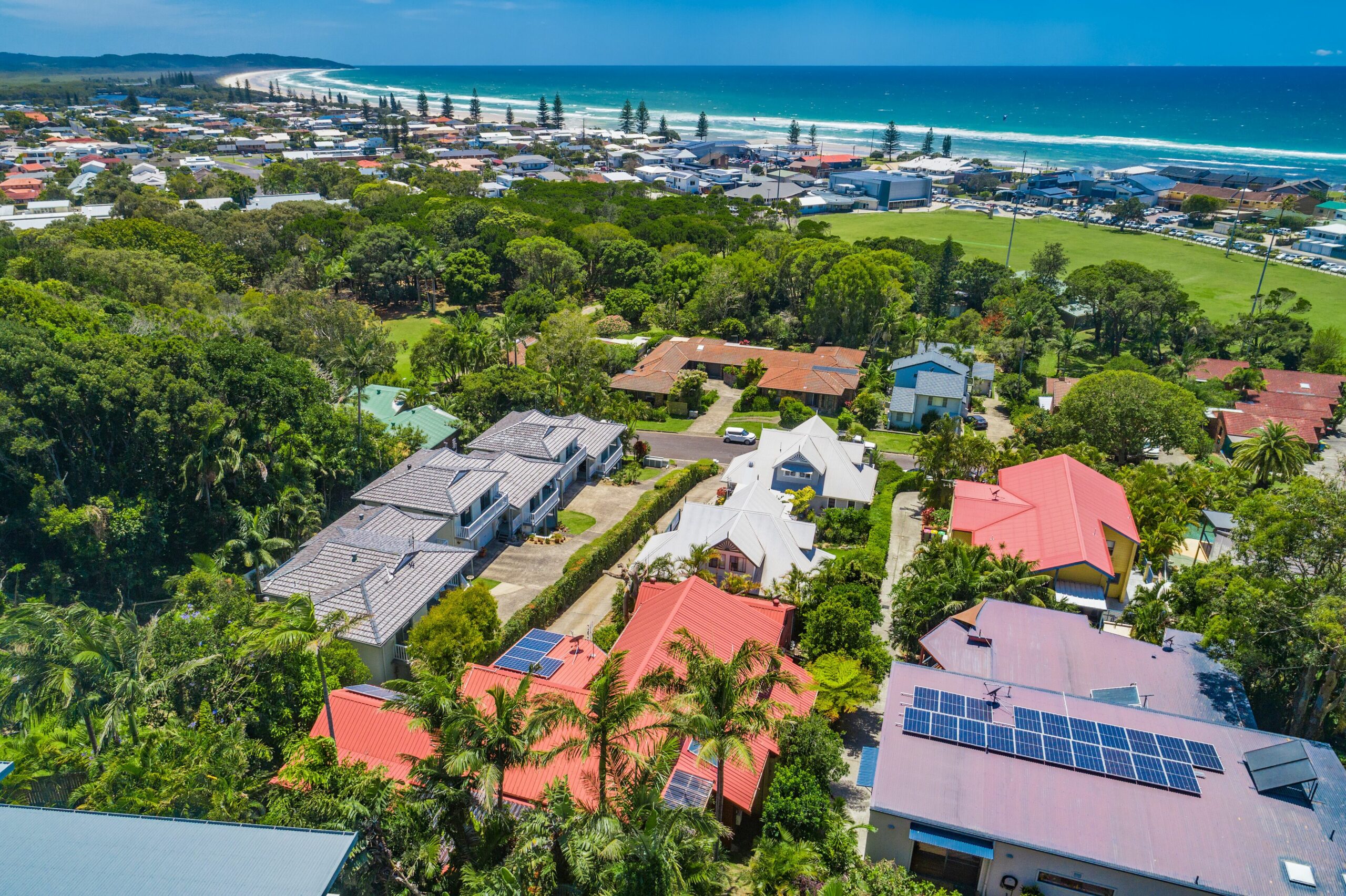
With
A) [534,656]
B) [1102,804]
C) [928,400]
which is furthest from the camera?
[928,400]

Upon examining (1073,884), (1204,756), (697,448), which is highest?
(1204,756)

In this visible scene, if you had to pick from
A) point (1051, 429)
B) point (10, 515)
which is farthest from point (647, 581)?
point (1051, 429)

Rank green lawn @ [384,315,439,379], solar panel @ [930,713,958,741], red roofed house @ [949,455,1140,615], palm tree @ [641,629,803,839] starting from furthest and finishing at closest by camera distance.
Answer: green lawn @ [384,315,439,379]
red roofed house @ [949,455,1140,615]
solar panel @ [930,713,958,741]
palm tree @ [641,629,803,839]

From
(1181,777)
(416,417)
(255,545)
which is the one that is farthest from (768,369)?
(1181,777)

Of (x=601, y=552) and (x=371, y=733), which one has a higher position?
(x=371, y=733)

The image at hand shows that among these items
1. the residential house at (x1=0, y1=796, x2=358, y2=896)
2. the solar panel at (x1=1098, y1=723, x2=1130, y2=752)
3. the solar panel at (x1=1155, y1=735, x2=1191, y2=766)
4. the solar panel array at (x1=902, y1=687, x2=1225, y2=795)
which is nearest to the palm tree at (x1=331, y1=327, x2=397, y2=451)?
the residential house at (x1=0, y1=796, x2=358, y2=896)

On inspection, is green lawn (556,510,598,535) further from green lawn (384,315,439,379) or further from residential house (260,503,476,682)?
green lawn (384,315,439,379)

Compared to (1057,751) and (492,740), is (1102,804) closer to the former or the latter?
(1057,751)
